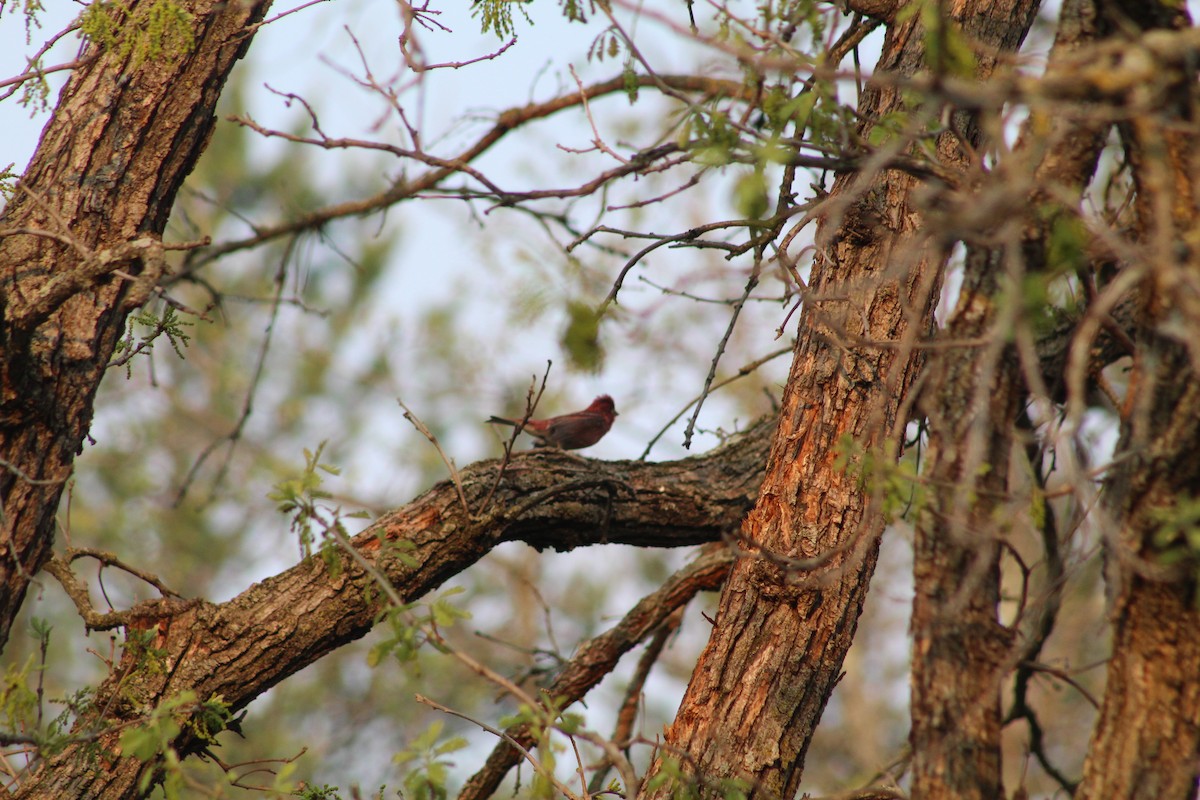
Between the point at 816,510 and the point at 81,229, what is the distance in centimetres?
239

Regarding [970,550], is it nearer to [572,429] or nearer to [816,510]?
[816,510]

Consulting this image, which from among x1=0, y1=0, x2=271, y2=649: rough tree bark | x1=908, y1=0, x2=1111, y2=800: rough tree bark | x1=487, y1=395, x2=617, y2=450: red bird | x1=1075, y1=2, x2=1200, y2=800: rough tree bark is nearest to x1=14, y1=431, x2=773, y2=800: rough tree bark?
x1=0, y1=0, x2=271, y2=649: rough tree bark

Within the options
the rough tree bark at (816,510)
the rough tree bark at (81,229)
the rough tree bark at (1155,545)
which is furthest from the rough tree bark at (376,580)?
the rough tree bark at (1155,545)

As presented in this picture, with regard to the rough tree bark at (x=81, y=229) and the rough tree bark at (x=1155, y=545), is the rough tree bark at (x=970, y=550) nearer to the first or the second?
the rough tree bark at (x=1155, y=545)

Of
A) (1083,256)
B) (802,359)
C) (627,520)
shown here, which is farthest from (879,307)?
(1083,256)

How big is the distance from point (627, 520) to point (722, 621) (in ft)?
2.19

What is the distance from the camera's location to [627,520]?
393 centimetres

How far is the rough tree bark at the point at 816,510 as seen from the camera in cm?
321

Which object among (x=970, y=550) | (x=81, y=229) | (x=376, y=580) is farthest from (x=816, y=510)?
(x=81, y=229)

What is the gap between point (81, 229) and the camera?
3.14m

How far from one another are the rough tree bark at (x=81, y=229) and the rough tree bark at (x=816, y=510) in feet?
6.40

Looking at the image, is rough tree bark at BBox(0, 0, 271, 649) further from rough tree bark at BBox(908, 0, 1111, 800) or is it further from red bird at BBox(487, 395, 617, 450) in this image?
red bird at BBox(487, 395, 617, 450)

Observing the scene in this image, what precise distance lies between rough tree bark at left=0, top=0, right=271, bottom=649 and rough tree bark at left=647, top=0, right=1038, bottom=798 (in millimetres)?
1951

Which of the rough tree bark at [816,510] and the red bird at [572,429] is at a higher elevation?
the red bird at [572,429]
